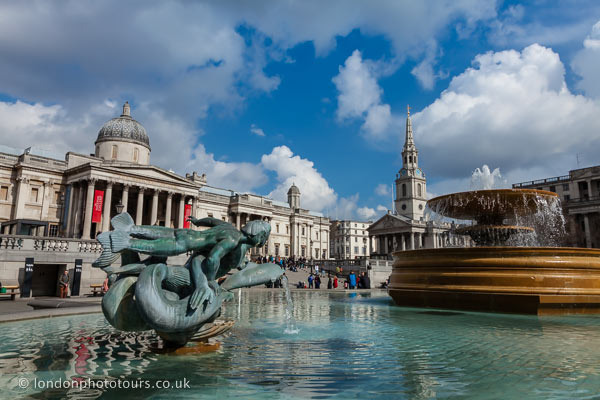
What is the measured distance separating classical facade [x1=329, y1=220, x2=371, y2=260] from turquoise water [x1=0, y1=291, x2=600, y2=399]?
104 metres

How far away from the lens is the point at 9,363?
4793 mm

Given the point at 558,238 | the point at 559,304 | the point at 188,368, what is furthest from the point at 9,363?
the point at 558,238

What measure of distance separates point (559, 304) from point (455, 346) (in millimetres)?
5393

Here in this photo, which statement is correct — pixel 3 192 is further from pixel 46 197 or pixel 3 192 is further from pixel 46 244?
pixel 46 244

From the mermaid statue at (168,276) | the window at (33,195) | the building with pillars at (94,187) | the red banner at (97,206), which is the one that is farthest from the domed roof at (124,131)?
the mermaid statue at (168,276)

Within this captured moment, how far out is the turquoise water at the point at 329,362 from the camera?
381 centimetres

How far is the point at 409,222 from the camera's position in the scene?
77.0 meters

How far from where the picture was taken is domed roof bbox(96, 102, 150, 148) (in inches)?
1870

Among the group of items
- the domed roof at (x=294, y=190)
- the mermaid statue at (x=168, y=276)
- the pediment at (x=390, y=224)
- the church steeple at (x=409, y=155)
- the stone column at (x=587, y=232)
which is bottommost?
the mermaid statue at (x=168, y=276)

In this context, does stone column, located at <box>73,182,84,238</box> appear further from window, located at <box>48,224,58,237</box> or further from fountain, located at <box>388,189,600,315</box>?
fountain, located at <box>388,189,600,315</box>

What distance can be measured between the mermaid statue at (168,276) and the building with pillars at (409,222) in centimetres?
6385

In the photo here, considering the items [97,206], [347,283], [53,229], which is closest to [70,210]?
[53,229]

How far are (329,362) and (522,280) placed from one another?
702 cm

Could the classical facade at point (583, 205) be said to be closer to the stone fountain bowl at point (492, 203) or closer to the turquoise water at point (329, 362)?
the stone fountain bowl at point (492, 203)
